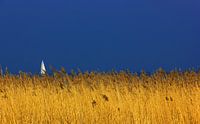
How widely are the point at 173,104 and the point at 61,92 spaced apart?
6.20 feet

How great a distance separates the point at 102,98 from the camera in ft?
27.3

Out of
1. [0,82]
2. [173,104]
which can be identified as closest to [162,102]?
[173,104]

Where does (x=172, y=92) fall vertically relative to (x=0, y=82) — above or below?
below

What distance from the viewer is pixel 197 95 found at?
834 cm

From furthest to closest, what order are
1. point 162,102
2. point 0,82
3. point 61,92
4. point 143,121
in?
1. point 0,82
2. point 61,92
3. point 162,102
4. point 143,121

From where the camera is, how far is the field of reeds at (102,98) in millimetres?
7617

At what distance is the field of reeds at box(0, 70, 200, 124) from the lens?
25.0ft

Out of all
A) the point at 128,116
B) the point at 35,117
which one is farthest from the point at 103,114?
the point at 35,117

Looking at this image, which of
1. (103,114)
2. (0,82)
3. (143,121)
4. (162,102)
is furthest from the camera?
(0,82)

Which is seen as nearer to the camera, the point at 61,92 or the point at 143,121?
the point at 143,121

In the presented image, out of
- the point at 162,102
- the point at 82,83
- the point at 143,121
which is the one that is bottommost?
the point at 143,121

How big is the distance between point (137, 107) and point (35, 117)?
1.52 meters

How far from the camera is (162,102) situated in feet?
27.3

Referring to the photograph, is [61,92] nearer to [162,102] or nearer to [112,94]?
[112,94]
